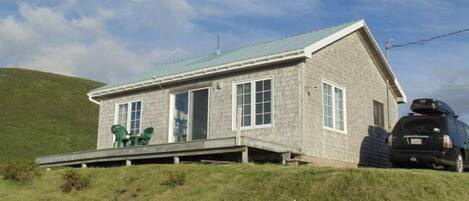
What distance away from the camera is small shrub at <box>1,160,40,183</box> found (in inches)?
656

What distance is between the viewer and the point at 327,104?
19.1m

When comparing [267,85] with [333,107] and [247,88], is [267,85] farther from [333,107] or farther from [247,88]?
[333,107]

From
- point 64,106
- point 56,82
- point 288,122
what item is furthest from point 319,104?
point 56,82

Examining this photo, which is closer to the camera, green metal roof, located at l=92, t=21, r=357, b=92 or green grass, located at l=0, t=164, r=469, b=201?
green grass, located at l=0, t=164, r=469, b=201

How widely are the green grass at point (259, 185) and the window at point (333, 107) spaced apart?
5.05 m

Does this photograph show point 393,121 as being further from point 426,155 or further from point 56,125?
point 56,125

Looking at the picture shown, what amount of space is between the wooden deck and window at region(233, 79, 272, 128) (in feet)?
4.40

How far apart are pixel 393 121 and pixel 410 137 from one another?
562 centimetres

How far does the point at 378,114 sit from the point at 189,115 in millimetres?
6973

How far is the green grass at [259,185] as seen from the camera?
12062mm

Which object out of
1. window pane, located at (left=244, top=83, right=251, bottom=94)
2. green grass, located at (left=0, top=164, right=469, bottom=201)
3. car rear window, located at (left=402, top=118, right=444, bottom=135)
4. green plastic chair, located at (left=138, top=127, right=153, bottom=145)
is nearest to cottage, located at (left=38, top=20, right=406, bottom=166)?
window pane, located at (left=244, top=83, right=251, bottom=94)

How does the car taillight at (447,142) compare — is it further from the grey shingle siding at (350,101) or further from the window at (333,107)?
the window at (333,107)

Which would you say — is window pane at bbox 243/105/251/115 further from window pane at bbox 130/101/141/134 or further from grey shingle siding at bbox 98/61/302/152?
window pane at bbox 130/101/141/134

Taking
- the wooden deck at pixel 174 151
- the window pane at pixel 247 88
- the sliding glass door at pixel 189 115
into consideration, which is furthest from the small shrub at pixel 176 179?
the sliding glass door at pixel 189 115
